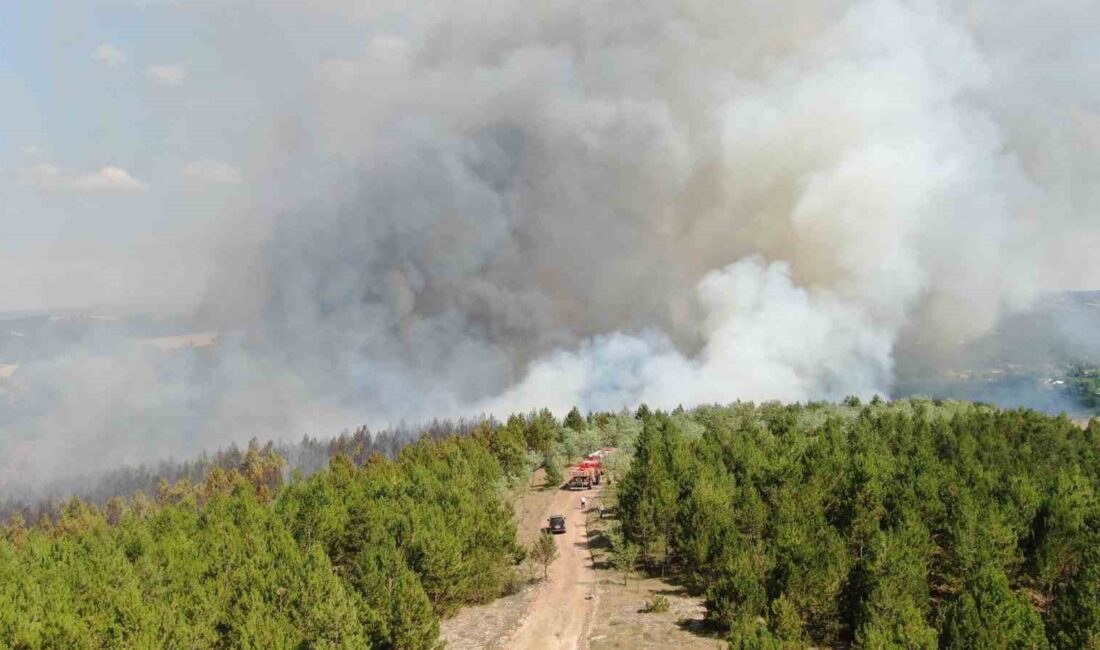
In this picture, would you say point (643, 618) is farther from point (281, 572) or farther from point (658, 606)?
point (281, 572)

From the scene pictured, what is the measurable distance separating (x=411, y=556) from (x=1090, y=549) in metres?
30.6

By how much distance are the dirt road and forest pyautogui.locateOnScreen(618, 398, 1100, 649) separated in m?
4.12

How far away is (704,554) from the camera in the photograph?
40.2 meters

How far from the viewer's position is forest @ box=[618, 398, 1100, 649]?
27.7 meters

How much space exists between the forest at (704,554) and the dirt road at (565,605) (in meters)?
2.64

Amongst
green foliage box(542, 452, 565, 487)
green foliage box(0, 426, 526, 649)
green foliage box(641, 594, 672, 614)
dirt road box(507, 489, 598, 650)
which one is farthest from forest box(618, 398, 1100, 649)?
green foliage box(542, 452, 565, 487)

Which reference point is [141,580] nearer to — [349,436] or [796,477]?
[796,477]

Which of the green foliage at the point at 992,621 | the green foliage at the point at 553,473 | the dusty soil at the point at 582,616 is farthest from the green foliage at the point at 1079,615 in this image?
the green foliage at the point at 553,473

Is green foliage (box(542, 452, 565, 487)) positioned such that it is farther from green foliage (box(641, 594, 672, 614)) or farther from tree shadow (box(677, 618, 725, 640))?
tree shadow (box(677, 618, 725, 640))

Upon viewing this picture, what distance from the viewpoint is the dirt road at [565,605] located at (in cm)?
3554

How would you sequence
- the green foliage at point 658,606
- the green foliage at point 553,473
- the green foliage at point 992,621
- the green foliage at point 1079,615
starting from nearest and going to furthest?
1. the green foliage at point 992,621
2. the green foliage at point 1079,615
3. the green foliage at point 658,606
4. the green foliage at point 553,473

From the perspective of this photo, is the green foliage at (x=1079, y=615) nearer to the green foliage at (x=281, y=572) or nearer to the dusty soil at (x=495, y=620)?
the dusty soil at (x=495, y=620)

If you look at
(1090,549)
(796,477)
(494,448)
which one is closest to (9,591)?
(796,477)

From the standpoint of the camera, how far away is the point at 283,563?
33.1 metres
